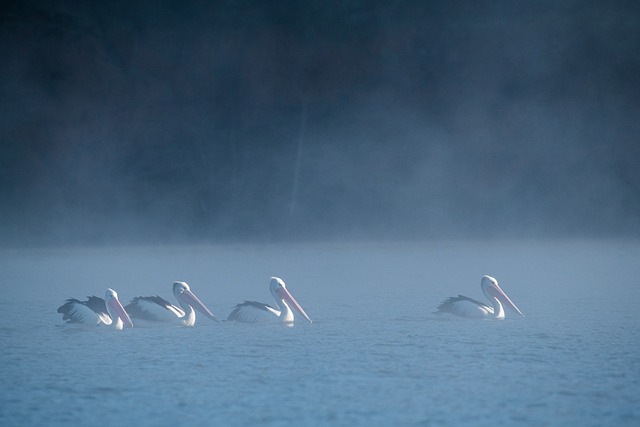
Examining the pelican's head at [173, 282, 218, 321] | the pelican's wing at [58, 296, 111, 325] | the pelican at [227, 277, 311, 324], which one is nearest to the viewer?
the pelican's wing at [58, 296, 111, 325]

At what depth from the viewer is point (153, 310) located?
24.0ft

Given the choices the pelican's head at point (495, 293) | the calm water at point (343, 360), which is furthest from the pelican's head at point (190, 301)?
the pelican's head at point (495, 293)

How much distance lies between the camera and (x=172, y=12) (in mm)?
26953

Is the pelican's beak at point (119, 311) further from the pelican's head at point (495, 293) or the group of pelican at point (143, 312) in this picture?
the pelican's head at point (495, 293)

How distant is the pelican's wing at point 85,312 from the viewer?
712 centimetres

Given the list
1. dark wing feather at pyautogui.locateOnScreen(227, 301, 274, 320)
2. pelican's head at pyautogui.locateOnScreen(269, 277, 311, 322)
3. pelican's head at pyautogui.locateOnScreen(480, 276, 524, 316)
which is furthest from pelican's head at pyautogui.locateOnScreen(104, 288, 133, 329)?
pelican's head at pyautogui.locateOnScreen(480, 276, 524, 316)

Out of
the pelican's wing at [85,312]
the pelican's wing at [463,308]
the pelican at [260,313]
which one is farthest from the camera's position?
the pelican's wing at [463,308]

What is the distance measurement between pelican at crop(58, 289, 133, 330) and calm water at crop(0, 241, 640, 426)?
0.29 feet

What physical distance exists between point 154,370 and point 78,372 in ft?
1.39

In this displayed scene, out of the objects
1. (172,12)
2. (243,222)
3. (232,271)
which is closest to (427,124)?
(243,222)

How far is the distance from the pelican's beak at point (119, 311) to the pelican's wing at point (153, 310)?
0.36 feet

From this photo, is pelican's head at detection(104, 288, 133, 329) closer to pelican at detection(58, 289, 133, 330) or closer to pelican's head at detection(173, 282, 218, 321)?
pelican at detection(58, 289, 133, 330)

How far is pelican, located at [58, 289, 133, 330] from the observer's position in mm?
7133

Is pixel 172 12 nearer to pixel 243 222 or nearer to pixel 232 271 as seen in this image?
pixel 243 222
